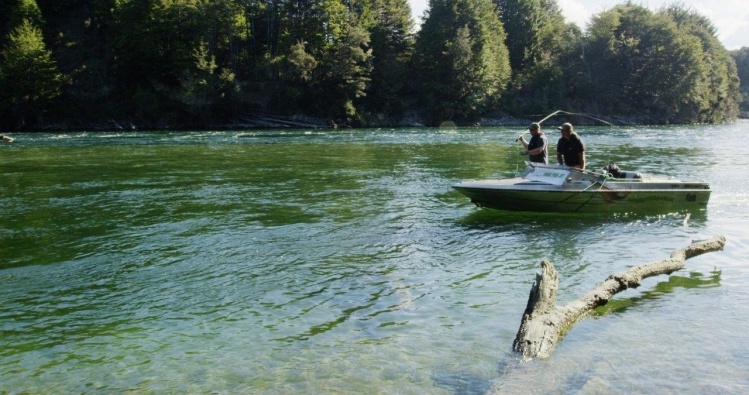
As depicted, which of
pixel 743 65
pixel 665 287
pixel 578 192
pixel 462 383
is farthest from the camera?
pixel 743 65

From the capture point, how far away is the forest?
2559 inches

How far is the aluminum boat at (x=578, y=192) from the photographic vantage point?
1365cm

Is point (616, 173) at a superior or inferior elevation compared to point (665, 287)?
superior

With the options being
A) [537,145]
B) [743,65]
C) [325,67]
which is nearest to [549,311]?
[537,145]

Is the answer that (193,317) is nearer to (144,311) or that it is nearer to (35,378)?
(144,311)

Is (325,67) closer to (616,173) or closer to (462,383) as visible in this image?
(616,173)

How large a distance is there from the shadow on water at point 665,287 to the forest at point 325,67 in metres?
59.0

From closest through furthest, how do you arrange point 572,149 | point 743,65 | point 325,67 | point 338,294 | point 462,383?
point 462,383 → point 338,294 → point 572,149 → point 325,67 → point 743,65

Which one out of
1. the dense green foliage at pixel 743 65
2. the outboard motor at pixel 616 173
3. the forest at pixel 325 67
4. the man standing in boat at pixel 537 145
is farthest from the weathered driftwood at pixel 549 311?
the dense green foliage at pixel 743 65

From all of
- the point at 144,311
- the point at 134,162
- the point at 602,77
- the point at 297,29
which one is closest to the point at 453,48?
the point at 297,29

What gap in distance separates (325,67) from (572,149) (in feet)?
190

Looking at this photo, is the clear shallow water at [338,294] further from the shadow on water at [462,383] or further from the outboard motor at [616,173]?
the outboard motor at [616,173]

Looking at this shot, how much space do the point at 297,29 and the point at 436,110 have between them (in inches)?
773

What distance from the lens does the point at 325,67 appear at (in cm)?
6950
